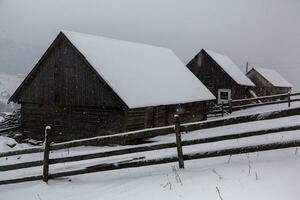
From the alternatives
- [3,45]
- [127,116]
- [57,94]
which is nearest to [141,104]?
[127,116]

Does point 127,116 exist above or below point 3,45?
below

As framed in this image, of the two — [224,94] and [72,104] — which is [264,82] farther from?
[72,104]

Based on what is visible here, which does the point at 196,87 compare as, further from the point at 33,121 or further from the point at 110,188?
the point at 110,188

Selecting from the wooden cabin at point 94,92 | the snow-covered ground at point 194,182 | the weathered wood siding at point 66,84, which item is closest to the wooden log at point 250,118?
the snow-covered ground at point 194,182

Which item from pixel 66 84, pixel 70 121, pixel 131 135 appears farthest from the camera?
pixel 66 84

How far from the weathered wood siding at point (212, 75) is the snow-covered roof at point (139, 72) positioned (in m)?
10.2

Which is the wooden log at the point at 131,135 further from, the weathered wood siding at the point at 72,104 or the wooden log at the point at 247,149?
the weathered wood siding at the point at 72,104

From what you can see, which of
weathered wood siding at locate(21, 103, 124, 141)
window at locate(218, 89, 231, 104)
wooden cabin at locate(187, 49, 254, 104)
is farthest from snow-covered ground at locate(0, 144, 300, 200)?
window at locate(218, 89, 231, 104)

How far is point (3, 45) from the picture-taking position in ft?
485

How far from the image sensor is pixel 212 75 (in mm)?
37094

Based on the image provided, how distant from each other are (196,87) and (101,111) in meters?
9.24

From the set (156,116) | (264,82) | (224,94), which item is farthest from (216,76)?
(156,116)

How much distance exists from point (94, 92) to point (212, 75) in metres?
20.4

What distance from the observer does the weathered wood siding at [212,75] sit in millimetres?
36562
